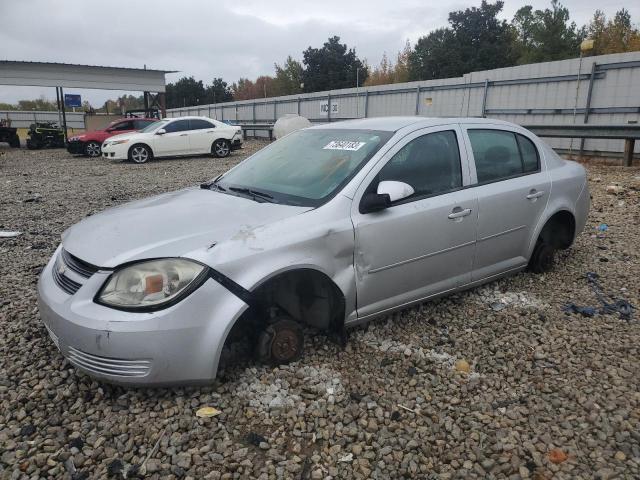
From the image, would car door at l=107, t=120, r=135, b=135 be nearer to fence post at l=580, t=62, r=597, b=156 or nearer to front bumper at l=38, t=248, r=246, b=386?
fence post at l=580, t=62, r=597, b=156

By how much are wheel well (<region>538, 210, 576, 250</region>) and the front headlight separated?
3354 mm

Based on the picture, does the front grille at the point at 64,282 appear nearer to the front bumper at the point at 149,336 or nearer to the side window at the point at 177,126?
the front bumper at the point at 149,336

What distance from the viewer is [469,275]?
372cm

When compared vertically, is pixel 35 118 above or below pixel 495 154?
above

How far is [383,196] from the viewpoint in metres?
3.01

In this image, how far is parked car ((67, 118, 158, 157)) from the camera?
1764 cm

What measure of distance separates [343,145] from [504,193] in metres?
1.37

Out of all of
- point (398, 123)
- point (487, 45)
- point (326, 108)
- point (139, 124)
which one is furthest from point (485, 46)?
point (398, 123)

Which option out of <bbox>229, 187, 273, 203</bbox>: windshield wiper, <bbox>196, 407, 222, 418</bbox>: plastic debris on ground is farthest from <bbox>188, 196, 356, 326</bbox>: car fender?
<bbox>196, 407, 222, 418</bbox>: plastic debris on ground

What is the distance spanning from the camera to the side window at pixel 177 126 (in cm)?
1552

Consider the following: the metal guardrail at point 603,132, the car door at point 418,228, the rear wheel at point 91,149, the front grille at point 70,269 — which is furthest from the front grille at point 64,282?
the rear wheel at point 91,149

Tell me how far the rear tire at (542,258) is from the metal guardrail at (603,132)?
634 centimetres

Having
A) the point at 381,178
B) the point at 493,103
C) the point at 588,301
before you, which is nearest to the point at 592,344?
the point at 588,301

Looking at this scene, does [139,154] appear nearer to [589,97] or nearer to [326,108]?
[326,108]
